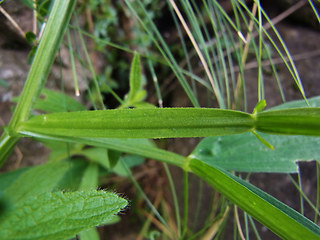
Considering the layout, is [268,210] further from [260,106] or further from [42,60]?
[42,60]

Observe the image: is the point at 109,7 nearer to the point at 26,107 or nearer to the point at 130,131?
the point at 26,107

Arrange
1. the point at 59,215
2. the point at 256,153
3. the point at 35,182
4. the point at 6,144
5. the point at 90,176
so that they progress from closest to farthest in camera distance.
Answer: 1. the point at 59,215
2. the point at 6,144
3. the point at 256,153
4. the point at 35,182
5. the point at 90,176

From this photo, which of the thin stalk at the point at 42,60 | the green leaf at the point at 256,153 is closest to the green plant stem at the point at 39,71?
the thin stalk at the point at 42,60

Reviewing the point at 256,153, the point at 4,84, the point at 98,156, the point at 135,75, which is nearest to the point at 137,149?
the point at 135,75

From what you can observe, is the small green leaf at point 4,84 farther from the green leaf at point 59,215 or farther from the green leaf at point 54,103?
the green leaf at point 59,215

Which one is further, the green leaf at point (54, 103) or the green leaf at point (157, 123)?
the green leaf at point (54, 103)

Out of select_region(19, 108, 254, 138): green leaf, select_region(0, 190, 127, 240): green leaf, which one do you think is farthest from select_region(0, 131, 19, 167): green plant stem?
select_region(0, 190, 127, 240): green leaf
